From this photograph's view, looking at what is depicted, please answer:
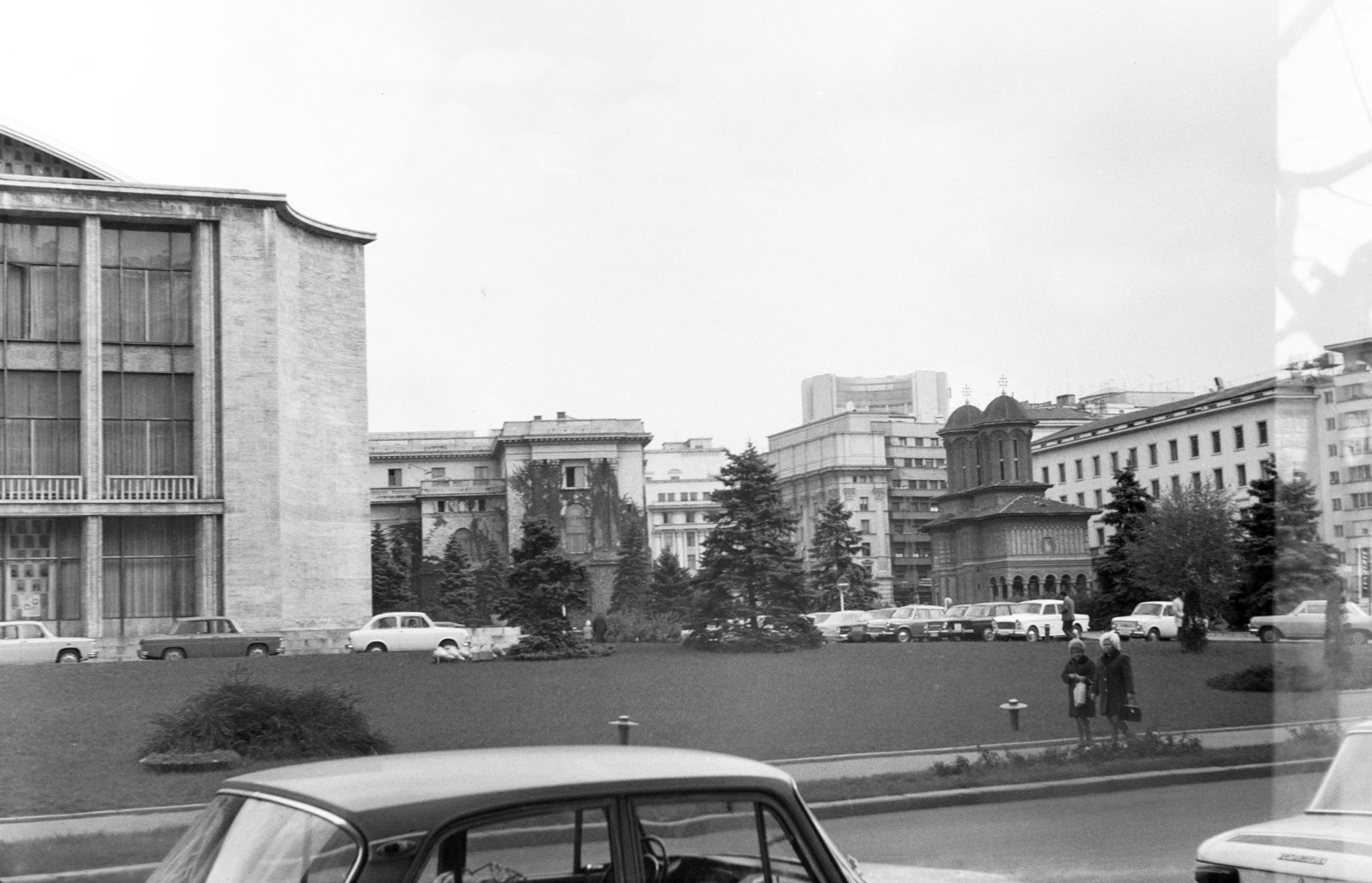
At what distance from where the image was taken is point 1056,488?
4522 cm

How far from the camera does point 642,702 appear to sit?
24.4m

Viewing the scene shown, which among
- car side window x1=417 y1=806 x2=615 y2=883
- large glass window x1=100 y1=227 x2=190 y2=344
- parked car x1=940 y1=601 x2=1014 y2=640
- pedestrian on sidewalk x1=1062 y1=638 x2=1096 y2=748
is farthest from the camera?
parked car x1=940 y1=601 x2=1014 y2=640

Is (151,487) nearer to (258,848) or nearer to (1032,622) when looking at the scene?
(1032,622)

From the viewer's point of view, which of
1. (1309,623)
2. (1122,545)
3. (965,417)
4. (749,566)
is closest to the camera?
(1309,623)

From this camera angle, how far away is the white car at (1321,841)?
19.3 feet

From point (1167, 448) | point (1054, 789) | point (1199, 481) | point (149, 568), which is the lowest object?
point (1054, 789)

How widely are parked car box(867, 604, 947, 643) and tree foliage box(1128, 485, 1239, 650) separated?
6.71 meters

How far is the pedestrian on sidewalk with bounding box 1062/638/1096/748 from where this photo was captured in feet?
58.0

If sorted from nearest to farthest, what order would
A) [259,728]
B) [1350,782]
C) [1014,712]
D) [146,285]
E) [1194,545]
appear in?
[1350,782], [259,728], [1014,712], [1194,545], [146,285]

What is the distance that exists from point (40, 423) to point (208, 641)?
8592 mm

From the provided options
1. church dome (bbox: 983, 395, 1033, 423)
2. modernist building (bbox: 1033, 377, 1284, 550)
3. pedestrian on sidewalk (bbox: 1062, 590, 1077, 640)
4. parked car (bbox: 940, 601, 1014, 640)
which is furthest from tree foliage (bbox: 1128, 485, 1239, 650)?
church dome (bbox: 983, 395, 1033, 423)

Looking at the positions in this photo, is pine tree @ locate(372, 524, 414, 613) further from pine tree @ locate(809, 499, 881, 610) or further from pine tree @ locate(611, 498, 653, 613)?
pine tree @ locate(809, 499, 881, 610)

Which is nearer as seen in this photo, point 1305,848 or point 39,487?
point 1305,848


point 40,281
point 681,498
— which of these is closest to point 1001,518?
point 681,498
